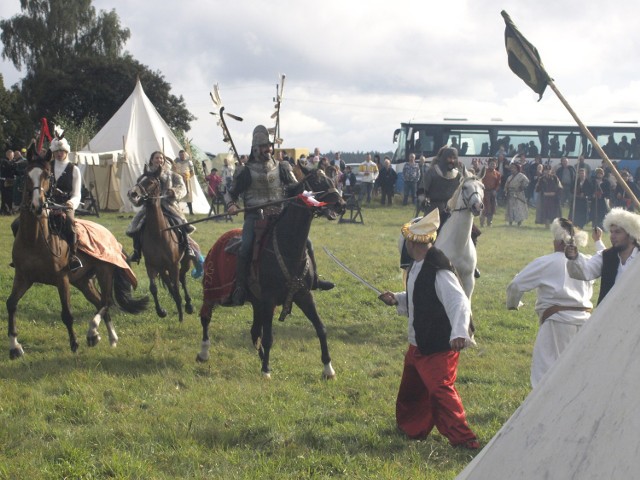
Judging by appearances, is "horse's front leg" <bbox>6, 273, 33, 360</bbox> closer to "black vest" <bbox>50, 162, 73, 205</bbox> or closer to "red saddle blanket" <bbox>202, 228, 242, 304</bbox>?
"black vest" <bbox>50, 162, 73, 205</bbox>

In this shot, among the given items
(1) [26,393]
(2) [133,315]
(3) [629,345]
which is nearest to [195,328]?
(2) [133,315]

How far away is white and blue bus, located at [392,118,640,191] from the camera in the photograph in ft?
120

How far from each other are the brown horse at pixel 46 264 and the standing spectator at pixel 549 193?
18740 millimetres

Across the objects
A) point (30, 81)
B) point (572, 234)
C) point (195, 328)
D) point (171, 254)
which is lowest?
point (195, 328)

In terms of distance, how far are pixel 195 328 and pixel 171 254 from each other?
3.80ft

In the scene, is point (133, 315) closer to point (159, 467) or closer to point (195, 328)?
point (195, 328)

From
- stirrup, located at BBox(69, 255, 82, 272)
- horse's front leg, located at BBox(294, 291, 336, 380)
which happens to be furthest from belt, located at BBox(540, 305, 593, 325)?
stirrup, located at BBox(69, 255, 82, 272)

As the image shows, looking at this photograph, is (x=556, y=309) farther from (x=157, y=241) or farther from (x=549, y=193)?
(x=549, y=193)

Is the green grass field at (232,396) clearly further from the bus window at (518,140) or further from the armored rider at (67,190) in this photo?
the bus window at (518,140)

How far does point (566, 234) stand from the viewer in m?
6.91

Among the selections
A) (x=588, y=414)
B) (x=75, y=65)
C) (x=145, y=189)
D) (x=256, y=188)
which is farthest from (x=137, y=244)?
(x=75, y=65)

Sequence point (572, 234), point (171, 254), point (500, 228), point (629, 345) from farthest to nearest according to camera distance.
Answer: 1. point (500, 228)
2. point (171, 254)
3. point (572, 234)
4. point (629, 345)

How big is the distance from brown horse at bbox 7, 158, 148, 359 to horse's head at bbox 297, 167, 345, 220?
269 cm

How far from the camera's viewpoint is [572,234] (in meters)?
6.93
